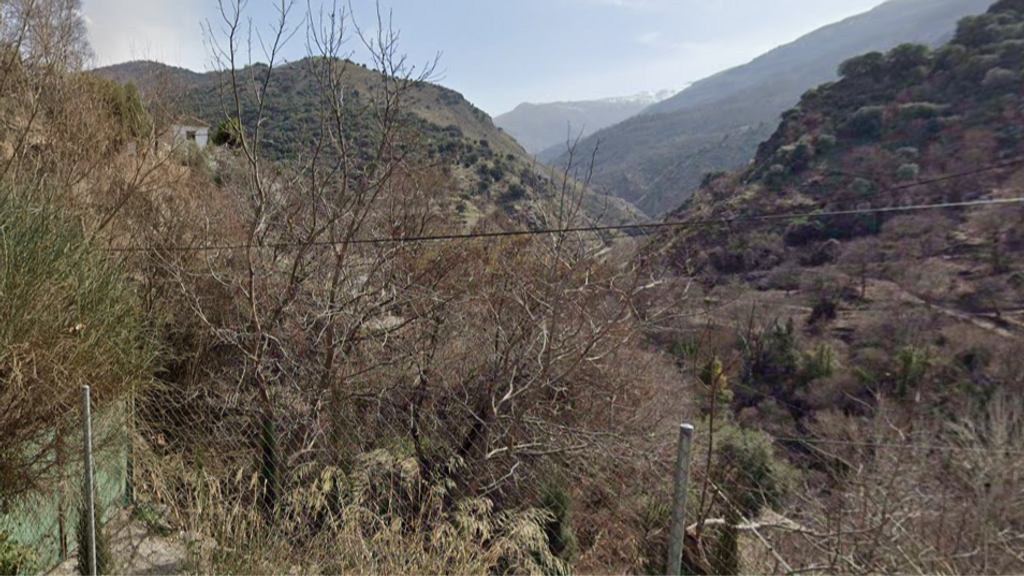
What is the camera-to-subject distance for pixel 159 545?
3.38m

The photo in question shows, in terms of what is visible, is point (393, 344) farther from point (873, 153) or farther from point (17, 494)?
point (873, 153)

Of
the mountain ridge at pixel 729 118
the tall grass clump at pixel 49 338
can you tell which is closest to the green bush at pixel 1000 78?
the mountain ridge at pixel 729 118

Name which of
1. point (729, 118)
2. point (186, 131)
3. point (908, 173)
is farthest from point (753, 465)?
point (729, 118)

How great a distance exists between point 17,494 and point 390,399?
2938 millimetres

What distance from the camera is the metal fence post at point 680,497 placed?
1.62m

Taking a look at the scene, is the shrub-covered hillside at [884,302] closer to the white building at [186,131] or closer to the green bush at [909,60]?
the green bush at [909,60]

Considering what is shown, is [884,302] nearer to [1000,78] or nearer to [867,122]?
[867,122]

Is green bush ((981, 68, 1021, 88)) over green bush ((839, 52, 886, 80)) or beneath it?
beneath

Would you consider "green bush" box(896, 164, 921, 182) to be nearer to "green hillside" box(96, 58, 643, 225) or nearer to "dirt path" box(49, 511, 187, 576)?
"green hillside" box(96, 58, 643, 225)

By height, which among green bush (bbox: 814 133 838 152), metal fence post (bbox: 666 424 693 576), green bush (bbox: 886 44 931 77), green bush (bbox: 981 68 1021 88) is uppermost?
green bush (bbox: 886 44 931 77)

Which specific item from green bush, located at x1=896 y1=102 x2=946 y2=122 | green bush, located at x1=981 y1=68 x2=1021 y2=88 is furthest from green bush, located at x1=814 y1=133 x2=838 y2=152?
green bush, located at x1=981 y1=68 x2=1021 y2=88

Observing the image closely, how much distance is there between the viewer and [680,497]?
1.68m

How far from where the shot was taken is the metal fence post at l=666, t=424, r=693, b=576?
162 centimetres

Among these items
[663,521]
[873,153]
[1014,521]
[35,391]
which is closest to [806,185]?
[873,153]
